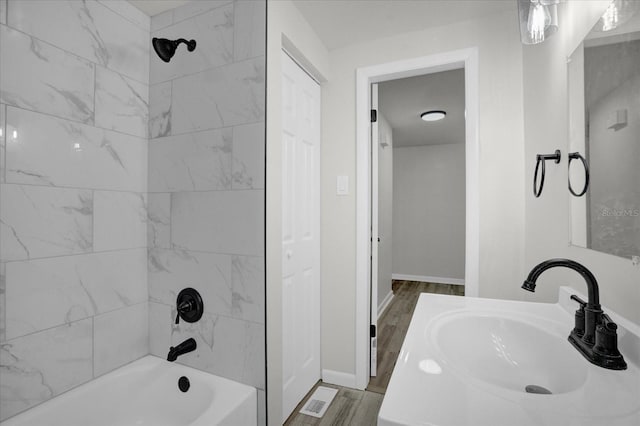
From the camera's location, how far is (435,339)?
94 cm

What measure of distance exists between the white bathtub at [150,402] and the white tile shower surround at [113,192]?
6 cm

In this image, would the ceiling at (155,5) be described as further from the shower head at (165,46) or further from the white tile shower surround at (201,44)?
the shower head at (165,46)

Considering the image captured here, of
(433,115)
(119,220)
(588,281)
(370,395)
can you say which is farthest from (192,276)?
(433,115)

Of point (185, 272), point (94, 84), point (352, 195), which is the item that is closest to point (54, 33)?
point (94, 84)

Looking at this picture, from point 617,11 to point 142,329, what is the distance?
238cm

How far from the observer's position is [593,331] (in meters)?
0.83

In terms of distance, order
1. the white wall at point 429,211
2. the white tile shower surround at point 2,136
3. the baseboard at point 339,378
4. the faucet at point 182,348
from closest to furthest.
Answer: the white tile shower surround at point 2,136
the faucet at point 182,348
the baseboard at point 339,378
the white wall at point 429,211

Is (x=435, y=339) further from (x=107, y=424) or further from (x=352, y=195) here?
(x=107, y=424)

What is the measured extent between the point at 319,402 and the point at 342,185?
144cm

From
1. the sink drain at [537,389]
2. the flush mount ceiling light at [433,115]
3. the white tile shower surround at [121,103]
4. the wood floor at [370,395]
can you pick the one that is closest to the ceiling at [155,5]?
the white tile shower surround at [121,103]

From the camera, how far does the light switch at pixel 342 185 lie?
2.23 metres

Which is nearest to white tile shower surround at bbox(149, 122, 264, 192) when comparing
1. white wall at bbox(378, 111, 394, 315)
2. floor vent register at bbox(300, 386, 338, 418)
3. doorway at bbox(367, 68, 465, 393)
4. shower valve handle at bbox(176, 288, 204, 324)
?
shower valve handle at bbox(176, 288, 204, 324)

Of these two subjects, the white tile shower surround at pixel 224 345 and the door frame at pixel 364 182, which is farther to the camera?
the door frame at pixel 364 182

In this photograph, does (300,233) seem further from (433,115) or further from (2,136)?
(433,115)
